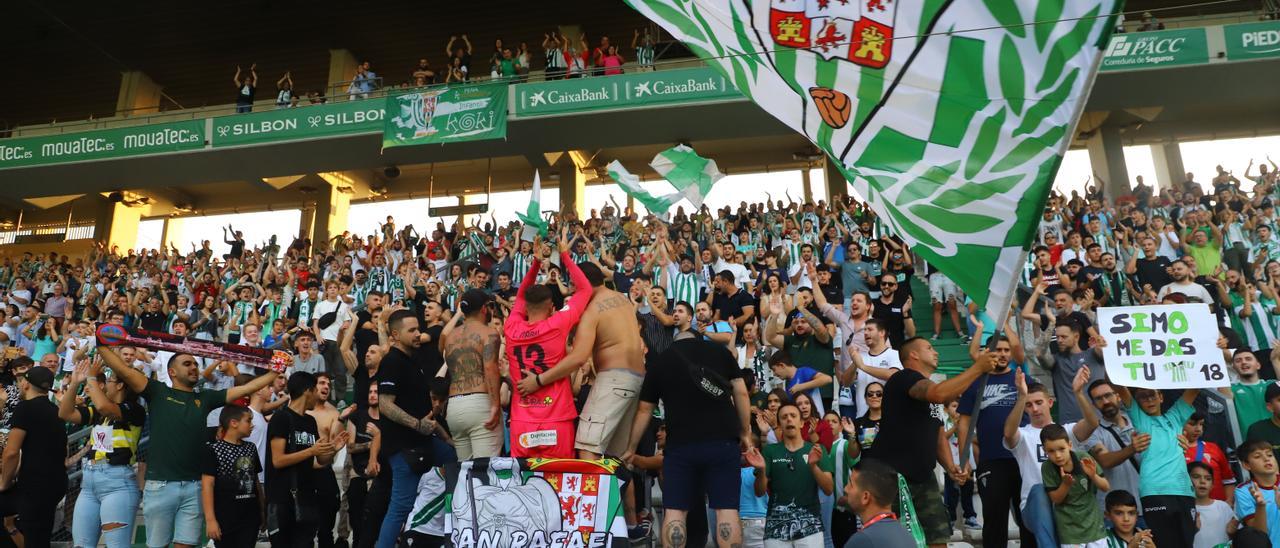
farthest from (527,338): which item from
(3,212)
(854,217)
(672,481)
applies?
(3,212)

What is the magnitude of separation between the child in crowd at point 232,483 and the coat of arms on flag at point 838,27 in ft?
15.1

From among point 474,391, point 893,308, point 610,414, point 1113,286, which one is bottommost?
point 610,414

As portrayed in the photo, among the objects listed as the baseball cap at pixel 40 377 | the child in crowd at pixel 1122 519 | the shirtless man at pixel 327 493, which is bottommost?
the child in crowd at pixel 1122 519

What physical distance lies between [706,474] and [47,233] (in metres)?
30.0

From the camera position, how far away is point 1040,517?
5.87 meters

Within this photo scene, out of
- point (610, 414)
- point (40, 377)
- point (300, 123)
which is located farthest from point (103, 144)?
point (610, 414)

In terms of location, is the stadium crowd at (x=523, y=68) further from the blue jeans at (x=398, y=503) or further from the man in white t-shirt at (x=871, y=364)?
the blue jeans at (x=398, y=503)

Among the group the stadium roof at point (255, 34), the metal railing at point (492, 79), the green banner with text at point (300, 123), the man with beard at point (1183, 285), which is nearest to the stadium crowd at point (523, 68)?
the metal railing at point (492, 79)

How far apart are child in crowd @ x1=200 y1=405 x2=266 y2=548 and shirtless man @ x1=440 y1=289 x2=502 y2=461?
1674mm

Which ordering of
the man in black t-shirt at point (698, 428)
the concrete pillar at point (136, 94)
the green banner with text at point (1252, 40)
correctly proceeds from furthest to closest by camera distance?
1. the concrete pillar at point (136, 94)
2. the green banner with text at point (1252, 40)
3. the man in black t-shirt at point (698, 428)

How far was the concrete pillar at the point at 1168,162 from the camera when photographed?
2216 centimetres

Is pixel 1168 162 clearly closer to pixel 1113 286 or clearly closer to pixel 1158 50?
pixel 1158 50

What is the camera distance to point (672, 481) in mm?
5082

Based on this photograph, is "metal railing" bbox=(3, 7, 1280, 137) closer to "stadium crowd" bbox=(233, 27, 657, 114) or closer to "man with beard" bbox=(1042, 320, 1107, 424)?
"stadium crowd" bbox=(233, 27, 657, 114)
